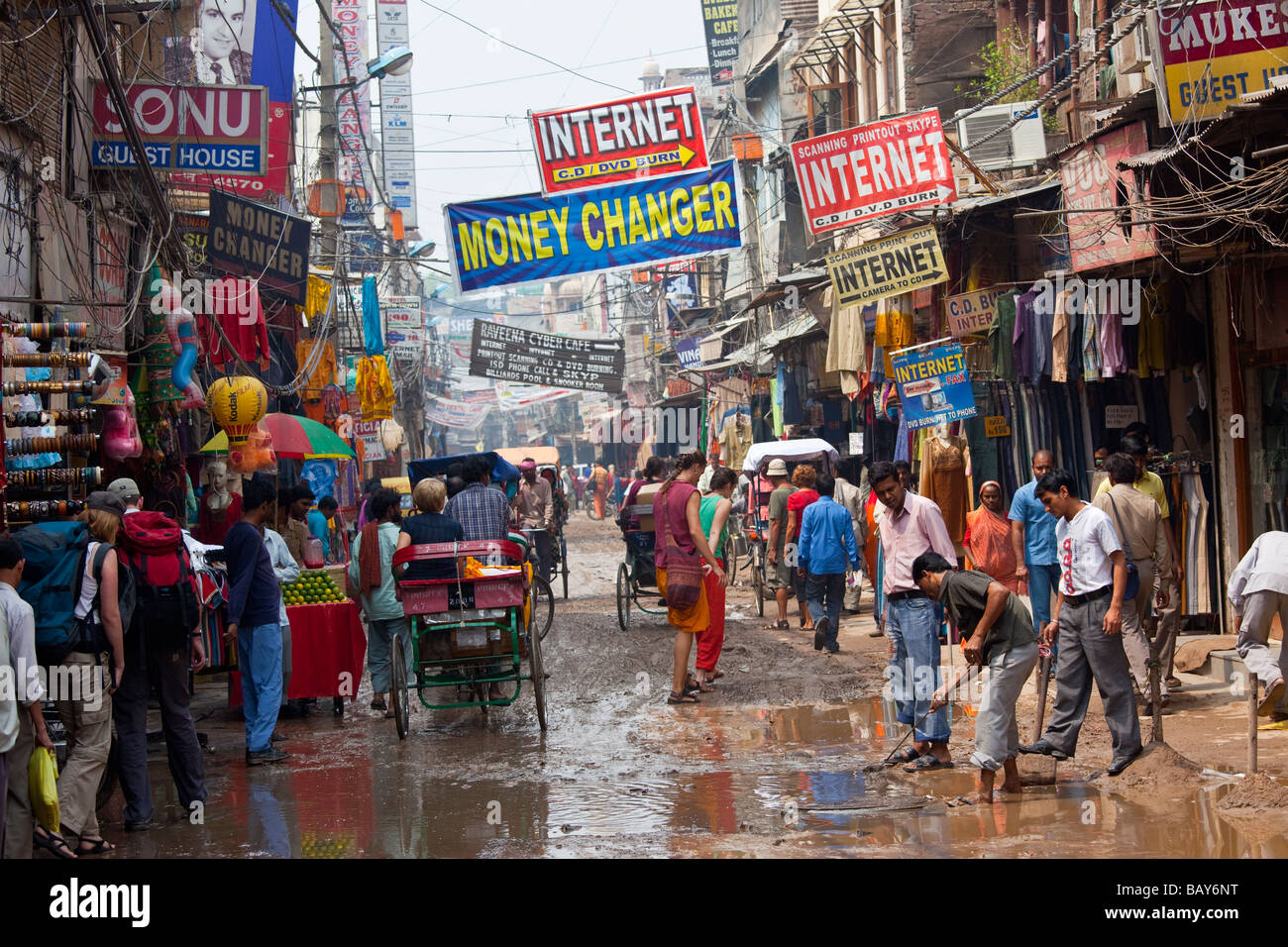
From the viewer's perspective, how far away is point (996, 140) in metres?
17.2

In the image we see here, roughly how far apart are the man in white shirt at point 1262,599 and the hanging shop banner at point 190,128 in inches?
384

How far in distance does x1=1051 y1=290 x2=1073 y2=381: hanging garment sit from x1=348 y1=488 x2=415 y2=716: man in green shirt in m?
6.85

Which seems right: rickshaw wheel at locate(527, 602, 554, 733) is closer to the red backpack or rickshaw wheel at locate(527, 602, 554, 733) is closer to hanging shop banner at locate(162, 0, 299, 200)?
the red backpack

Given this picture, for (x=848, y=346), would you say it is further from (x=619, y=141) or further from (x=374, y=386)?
(x=374, y=386)

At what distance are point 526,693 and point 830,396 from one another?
13.0 m

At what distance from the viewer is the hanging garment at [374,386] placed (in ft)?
81.5

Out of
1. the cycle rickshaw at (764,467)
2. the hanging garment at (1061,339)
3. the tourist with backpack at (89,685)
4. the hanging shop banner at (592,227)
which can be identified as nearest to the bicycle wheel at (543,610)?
the cycle rickshaw at (764,467)

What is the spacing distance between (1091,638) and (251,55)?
13314 mm

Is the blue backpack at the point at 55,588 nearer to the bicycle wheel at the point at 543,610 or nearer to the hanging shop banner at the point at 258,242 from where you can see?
the bicycle wheel at the point at 543,610

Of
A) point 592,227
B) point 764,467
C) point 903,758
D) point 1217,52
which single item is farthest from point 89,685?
point 764,467

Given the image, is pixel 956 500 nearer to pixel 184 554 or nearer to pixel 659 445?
pixel 184 554

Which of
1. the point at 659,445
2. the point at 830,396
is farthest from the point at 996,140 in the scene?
the point at 659,445

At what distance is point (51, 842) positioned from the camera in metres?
6.29

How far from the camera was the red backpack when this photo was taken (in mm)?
7508
